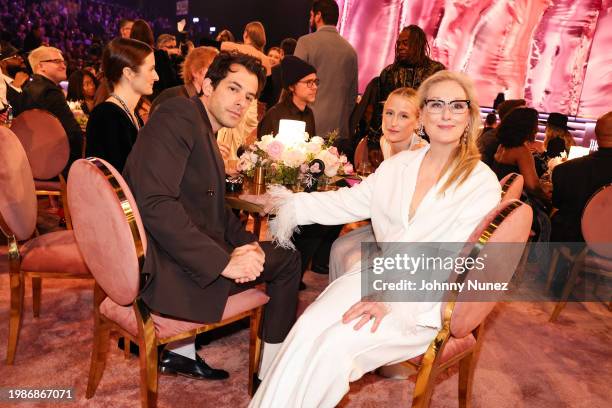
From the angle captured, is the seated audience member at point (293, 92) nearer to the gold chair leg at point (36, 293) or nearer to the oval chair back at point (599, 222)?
the gold chair leg at point (36, 293)

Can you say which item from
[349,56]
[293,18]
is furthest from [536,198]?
[293,18]

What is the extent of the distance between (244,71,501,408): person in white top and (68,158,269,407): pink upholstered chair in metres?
0.41

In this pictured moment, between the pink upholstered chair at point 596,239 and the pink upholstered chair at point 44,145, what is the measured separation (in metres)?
3.61

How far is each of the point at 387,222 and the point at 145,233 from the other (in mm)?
988

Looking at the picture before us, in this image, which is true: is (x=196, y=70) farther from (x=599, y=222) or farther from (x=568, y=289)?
(x=568, y=289)

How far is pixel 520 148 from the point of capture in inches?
167

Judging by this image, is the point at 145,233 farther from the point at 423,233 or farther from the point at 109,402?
the point at 423,233

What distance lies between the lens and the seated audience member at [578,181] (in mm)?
3721

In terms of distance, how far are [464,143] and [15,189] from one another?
2010 millimetres

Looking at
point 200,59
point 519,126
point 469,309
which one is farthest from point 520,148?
point 469,309

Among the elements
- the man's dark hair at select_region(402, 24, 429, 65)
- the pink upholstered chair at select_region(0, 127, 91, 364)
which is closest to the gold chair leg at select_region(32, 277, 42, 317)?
the pink upholstered chair at select_region(0, 127, 91, 364)

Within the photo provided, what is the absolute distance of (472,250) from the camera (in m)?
1.69

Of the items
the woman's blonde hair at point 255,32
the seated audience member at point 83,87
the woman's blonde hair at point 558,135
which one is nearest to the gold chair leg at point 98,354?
the seated audience member at point 83,87

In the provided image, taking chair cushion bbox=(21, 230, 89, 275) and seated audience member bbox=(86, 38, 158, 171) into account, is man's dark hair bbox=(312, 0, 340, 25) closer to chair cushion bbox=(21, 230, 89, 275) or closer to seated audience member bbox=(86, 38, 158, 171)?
seated audience member bbox=(86, 38, 158, 171)
